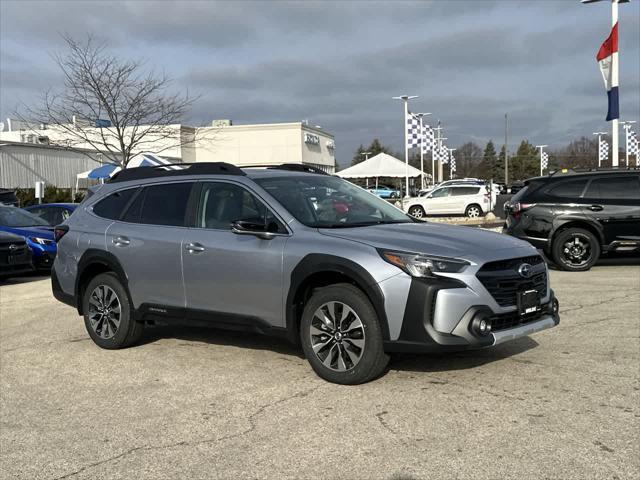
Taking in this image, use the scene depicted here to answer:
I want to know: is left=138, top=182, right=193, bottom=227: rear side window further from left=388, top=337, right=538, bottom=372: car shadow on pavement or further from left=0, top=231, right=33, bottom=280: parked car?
left=0, top=231, right=33, bottom=280: parked car

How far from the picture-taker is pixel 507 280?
471 cm

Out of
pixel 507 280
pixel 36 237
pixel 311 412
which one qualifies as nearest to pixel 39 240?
pixel 36 237

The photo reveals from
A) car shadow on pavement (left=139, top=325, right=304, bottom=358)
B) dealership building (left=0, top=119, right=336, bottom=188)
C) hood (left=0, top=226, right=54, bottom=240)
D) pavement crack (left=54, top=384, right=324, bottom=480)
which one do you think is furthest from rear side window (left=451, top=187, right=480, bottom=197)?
pavement crack (left=54, top=384, right=324, bottom=480)

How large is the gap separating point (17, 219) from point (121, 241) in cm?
913

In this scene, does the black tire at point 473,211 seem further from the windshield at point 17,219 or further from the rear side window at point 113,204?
the rear side window at point 113,204

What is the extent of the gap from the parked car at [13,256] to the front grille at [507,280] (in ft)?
32.4

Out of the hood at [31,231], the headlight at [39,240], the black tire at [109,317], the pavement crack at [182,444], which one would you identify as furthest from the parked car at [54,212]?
the pavement crack at [182,444]

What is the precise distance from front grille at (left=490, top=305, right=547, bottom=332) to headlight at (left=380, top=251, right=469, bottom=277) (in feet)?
1.51

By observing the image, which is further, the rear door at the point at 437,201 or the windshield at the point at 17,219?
the rear door at the point at 437,201

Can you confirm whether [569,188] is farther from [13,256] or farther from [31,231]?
[31,231]

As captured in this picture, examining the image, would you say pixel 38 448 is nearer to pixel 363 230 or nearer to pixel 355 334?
pixel 355 334

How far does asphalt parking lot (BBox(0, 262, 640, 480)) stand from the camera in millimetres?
3561

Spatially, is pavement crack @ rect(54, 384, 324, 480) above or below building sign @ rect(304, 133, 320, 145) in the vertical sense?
below

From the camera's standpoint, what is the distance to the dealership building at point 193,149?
3478cm
